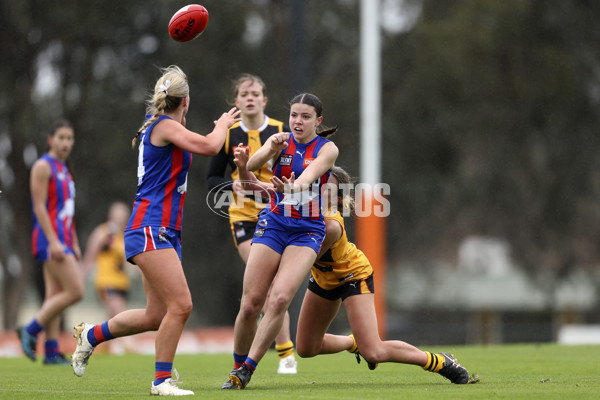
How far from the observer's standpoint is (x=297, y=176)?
763cm

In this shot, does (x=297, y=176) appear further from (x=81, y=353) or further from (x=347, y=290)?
(x=81, y=353)

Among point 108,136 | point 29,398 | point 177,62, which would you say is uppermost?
point 177,62

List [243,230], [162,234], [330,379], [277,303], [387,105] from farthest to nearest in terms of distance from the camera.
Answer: [387,105] → [243,230] → [330,379] → [277,303] → [162,234]

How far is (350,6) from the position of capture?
2716 centimetres

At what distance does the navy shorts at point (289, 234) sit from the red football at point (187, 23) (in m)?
1.90

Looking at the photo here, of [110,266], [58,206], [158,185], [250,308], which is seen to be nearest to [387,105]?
[110,266]

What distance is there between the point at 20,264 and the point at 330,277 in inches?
716

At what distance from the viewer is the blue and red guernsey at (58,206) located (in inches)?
421

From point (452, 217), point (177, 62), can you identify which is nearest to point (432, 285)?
point (452, 217)

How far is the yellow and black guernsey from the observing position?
9414 mm

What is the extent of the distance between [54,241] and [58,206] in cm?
50

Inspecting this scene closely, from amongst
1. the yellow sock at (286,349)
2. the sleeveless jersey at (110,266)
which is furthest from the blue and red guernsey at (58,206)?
the sleeveless jersey at (110,266)

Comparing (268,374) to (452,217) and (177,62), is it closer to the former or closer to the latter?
(177,62)

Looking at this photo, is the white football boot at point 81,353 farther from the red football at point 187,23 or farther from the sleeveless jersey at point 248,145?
the red football at point 187,23
